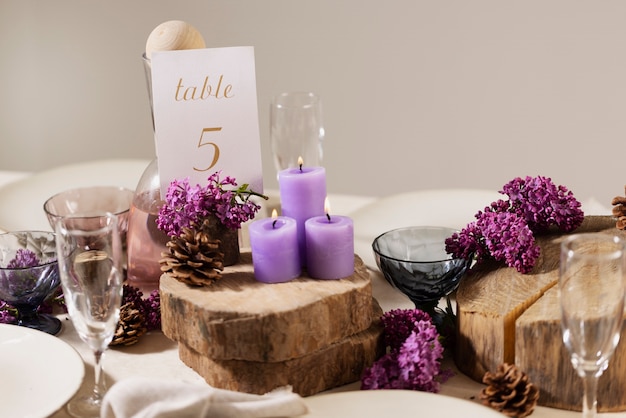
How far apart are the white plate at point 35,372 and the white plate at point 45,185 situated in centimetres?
37

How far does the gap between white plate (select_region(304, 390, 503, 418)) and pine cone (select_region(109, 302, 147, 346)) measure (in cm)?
31

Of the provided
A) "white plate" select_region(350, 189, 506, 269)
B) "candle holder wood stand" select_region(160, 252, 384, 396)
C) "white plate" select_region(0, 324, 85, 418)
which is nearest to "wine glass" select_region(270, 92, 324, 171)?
"white plate" select_region(350, 189, 506, 269)

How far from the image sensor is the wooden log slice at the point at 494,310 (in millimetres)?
917

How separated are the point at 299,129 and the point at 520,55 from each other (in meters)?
1.92

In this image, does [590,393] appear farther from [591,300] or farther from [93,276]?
[93,276]

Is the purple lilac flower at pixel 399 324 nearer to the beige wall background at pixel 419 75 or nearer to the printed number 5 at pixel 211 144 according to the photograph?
the printed number 5 at pixel 211 144

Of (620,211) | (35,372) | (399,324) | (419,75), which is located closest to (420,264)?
(399,324)

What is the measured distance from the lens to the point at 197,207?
102 centimetres

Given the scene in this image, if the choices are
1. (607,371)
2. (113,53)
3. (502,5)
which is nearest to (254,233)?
(607,371)

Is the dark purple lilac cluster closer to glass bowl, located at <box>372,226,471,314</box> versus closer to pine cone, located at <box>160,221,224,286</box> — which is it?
pine cone, located at <box>160,221,224,286</box>

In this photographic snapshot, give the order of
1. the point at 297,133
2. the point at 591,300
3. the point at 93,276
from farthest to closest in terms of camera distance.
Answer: the point at 297,133, the point at 93,276, the point at 591,300

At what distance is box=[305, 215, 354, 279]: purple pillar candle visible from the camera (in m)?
0.98

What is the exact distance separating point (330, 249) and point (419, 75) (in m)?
2.28

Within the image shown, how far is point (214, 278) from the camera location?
98 centimetres
